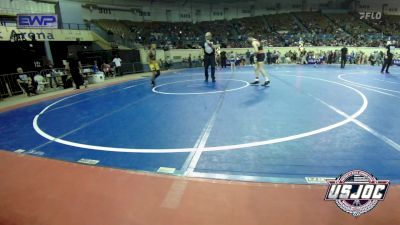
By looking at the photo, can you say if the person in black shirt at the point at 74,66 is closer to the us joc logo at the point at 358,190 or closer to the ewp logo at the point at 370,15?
the us joc logo at the point at 358,190

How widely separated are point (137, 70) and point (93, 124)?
1558 centimetres

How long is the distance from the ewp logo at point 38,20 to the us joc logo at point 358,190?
51.9 ft

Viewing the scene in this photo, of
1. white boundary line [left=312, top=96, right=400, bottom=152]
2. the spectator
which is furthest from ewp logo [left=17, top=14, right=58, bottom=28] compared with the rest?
white boundary line [left=312, top=96, right=400, bottom=152]

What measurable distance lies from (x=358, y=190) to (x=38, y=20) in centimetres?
1659

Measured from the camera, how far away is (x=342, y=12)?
3881 centimetres

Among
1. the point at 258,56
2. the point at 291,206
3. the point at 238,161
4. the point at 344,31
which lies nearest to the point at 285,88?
the point at 258,56

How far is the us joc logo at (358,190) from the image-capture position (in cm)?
216

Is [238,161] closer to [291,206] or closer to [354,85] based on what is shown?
[291,206]

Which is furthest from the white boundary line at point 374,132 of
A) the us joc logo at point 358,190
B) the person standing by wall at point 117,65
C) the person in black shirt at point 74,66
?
the person standing by wall at point 117,65

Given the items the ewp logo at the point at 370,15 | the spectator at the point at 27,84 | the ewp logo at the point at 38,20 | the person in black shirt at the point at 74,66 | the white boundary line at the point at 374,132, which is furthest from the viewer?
the ewp logo at the point at 370,15

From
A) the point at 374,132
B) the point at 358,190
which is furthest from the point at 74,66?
the point at 358,190

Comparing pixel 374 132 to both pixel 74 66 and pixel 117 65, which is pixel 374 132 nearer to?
pixel 74 66

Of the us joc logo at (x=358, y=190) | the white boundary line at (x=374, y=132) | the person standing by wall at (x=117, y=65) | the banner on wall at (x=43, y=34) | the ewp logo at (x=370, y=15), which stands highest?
the ewp logo at (x=370, y=15)

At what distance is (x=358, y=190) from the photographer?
2176 millimetres
